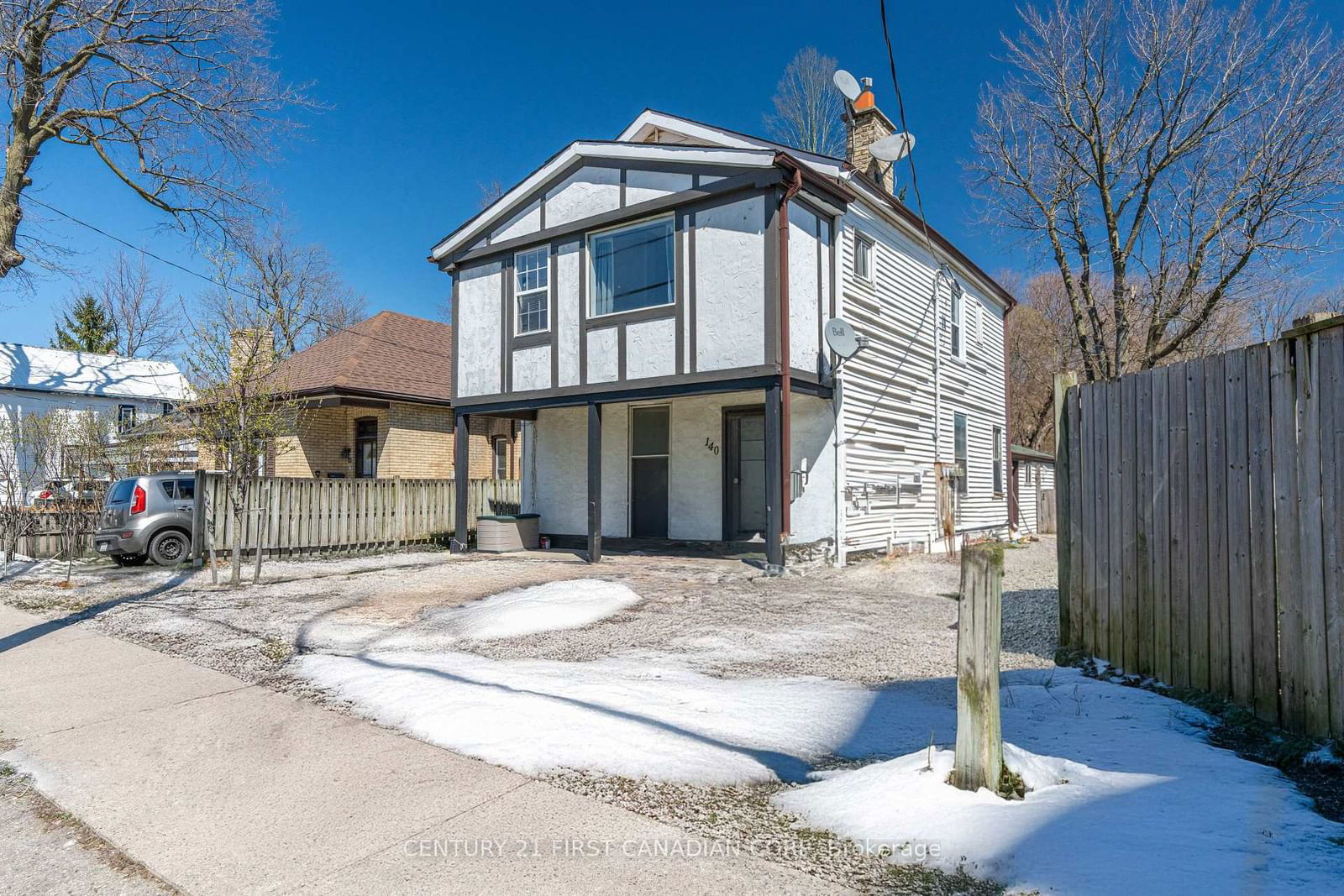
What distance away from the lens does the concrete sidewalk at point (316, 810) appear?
8.40 ft

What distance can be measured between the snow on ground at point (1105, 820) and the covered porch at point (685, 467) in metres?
7.14

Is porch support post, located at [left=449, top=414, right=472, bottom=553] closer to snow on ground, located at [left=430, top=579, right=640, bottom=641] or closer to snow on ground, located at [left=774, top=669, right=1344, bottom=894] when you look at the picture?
snow on ground, located at [left=430, top=579, right=640, bottom=641]

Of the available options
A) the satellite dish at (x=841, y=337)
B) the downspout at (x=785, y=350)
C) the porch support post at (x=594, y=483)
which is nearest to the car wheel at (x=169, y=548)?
the porch support post at (x=594, y=483)

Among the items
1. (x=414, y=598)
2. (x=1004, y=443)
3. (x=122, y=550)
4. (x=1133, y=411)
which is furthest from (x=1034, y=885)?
(x=1004, y=443)

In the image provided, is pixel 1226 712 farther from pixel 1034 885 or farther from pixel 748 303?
pixel 748 303

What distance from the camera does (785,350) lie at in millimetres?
10344

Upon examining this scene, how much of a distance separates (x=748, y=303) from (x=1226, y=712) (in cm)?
789

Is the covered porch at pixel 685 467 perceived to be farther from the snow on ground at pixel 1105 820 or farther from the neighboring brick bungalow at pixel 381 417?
the snow on ground at pixel 1105 820

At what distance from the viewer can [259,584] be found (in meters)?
9.90

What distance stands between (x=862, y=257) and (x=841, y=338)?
2.56m

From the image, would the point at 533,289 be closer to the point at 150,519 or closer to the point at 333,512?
the point at 333,512

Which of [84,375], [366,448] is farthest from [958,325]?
[84,375]

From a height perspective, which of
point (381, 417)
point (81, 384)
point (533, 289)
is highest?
point (81, 384)

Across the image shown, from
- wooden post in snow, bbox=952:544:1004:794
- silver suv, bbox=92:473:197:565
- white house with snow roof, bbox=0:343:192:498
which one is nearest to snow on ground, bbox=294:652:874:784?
wooden post in snow, bbox=952:544:1004:794
